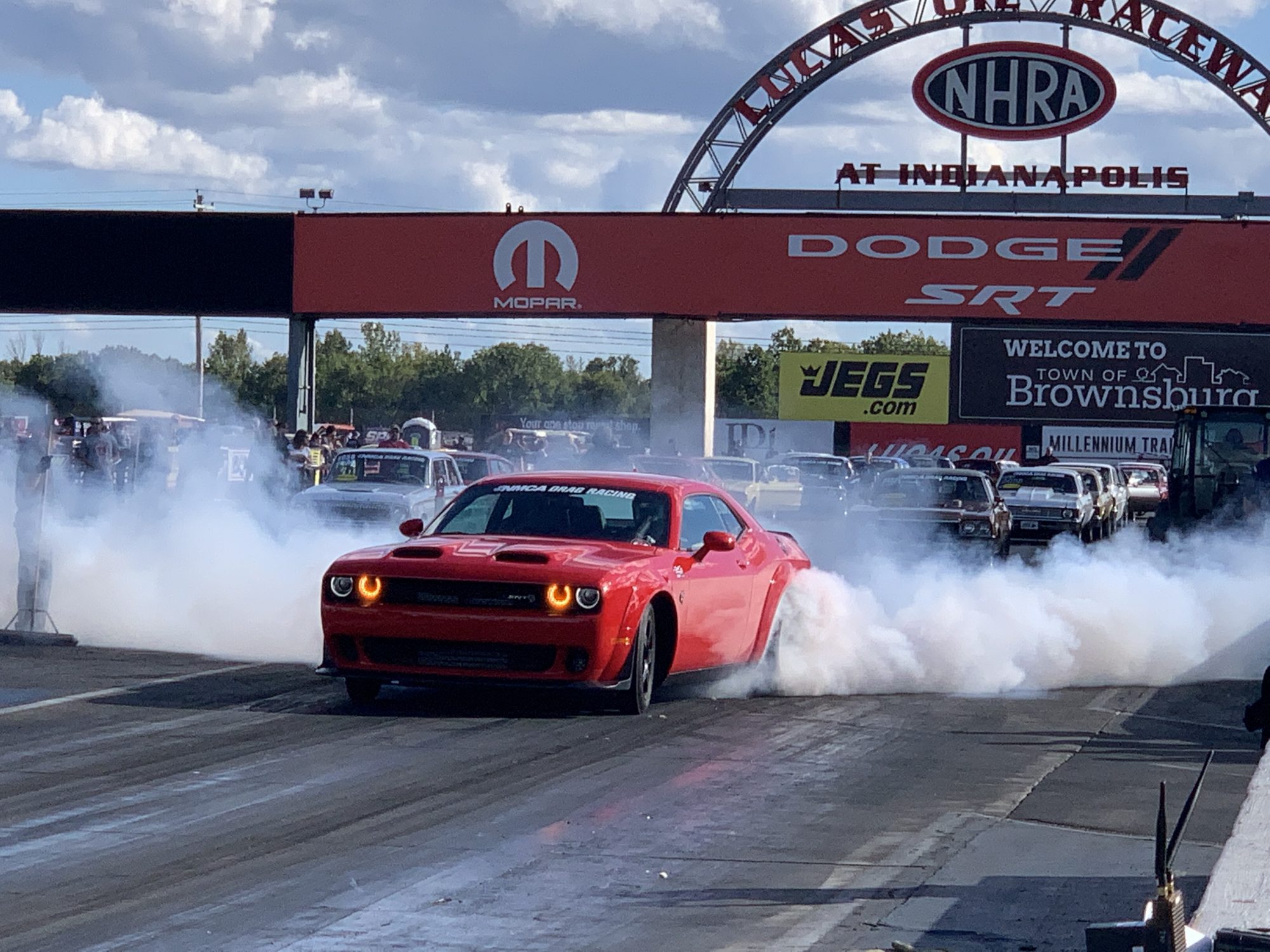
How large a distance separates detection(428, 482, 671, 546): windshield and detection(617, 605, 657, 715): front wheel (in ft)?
2.38

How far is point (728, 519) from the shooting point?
1212 centimetres

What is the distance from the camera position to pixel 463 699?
10961 mm

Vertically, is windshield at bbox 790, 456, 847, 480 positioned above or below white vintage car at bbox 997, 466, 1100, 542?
above

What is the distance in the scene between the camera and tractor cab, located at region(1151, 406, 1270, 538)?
2533cm

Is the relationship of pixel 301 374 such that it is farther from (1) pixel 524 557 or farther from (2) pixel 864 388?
(1) pixel 524 557

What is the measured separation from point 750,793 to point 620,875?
1.77 meters

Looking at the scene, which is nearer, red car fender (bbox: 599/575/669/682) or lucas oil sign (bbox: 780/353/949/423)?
red car fender (bbox: 599/575/669/682)

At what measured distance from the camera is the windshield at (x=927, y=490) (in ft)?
90.5

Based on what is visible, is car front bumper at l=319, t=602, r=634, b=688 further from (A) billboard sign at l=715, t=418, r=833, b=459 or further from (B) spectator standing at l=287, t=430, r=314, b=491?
(A) billboard sign at l=715, t=418, r=833, b=459

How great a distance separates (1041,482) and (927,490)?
24.3 feet

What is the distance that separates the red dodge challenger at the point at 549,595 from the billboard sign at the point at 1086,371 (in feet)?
124

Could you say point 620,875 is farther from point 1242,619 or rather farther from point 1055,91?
point 1055,91

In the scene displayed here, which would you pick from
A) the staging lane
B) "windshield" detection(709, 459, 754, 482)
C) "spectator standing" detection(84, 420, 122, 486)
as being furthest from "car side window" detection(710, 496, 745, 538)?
"windshield" detection(709, 459, 754, 482)

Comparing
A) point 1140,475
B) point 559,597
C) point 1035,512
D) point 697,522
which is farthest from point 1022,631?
point 1140,475
